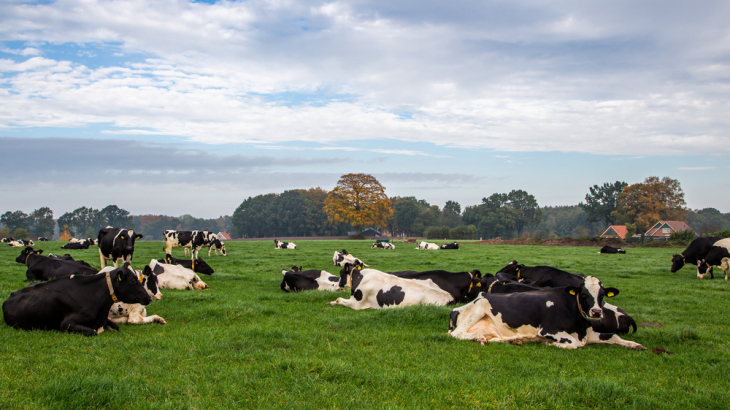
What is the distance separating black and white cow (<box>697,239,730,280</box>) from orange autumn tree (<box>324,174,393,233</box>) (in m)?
Result: 61.3

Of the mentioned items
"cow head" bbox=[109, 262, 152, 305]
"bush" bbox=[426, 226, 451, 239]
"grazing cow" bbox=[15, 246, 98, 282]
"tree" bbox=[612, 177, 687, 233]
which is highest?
"tree" bbox=[612, 177, 687, 233]

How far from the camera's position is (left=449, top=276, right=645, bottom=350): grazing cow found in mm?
6715

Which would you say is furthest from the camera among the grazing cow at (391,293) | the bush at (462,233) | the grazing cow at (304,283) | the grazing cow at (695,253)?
the bush at (462,233)

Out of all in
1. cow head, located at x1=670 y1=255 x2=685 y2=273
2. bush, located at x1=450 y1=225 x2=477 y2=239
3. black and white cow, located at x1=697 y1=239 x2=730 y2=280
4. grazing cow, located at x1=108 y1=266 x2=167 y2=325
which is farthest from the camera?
bush, located at x1=450 y1=225 x2=477 y2=239

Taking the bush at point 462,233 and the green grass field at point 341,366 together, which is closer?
the green grass field at point 341,366

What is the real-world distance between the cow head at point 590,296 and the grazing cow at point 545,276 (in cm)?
377

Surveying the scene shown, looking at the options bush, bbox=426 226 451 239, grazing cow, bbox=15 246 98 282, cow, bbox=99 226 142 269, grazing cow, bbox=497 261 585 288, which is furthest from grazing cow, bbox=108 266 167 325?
bush, bbox=426 226 451 239

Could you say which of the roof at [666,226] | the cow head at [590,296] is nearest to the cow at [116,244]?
the cow head at [590,296]

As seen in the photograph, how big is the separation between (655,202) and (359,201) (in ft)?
168

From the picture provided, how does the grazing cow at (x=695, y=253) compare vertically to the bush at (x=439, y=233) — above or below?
above

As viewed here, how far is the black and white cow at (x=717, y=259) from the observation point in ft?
51.0

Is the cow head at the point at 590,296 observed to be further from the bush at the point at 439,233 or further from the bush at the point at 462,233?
the bush at the point at 439,233

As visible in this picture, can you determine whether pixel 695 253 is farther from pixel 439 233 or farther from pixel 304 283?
pixel 439 233

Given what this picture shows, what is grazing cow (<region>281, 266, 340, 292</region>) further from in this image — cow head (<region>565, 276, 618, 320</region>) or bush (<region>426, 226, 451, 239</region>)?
bush (<region>426, 226, 451, 239</region>)
